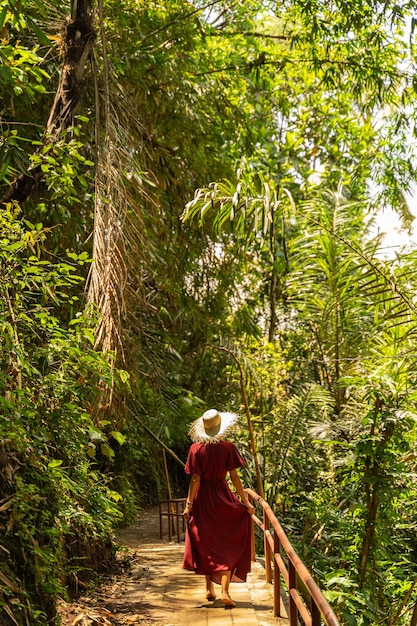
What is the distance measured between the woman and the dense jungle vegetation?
66 centimetres

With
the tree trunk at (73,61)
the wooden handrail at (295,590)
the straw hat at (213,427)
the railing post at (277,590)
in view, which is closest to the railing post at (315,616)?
the wooden handrail at (295,590)

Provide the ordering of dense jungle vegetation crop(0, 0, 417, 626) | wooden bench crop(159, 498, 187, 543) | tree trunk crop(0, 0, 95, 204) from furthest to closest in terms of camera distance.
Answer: wooden bench crop(159, 498, 187, 543) < tree trunk crop(0, 0, 95, 204) < dense jungle vegetation crop(0, 0, 417, 626)

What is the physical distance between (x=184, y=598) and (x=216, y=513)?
1231 mm

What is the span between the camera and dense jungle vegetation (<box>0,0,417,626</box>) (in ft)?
18.0

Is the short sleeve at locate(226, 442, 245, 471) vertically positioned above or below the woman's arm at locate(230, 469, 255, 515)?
above

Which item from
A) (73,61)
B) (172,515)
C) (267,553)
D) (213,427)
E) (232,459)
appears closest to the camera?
(213,427)

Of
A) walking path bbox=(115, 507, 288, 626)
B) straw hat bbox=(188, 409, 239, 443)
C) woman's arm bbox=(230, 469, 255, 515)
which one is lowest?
walking path bbox=(115, 507, 288, 626)

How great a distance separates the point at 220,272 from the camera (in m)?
11.3

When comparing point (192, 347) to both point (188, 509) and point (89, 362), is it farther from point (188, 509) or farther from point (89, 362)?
point (89, 362)

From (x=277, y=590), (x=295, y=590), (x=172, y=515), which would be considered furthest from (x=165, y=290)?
(x=295, y=590)

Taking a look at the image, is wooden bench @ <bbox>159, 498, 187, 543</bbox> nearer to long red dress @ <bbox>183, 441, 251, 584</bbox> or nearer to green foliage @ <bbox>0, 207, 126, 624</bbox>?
long red dress @ <bbox>183, 441, 251, 584</bbox>

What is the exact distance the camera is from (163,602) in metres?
7.63

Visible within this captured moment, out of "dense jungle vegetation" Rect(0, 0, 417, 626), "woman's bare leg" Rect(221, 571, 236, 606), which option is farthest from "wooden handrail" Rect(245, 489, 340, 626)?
"dense jungle vegetation" Rect(0, 0, 417, 626)

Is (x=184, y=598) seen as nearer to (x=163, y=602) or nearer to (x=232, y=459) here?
(x=163, y=602)
